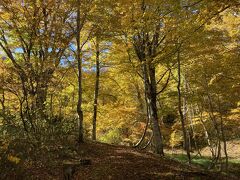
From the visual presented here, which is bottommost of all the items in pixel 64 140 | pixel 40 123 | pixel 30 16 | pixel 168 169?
pixel 168 169

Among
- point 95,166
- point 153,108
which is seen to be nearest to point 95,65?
point 153,108

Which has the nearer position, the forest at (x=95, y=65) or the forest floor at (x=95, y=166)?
the forest floor at (x=95, y=166)

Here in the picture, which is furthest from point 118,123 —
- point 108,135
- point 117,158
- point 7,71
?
point 7,71

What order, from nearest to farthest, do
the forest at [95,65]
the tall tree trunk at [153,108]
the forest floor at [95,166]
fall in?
the forest floor at [95,166], the forest at [95,65], the tall tree trunk at [153,108]

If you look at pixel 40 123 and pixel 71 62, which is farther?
pixel 71 62

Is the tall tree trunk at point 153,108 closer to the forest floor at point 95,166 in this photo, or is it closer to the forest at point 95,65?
the forest at point 95,65

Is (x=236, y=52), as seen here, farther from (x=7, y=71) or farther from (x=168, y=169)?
(x=7, y=71)

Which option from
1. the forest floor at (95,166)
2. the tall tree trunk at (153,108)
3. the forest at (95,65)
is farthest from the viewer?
the tall tree trunk at (153,108)

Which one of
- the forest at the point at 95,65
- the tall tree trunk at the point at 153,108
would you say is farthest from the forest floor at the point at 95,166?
the tall tree trunk at the point at 153,108

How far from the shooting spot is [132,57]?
567 inches

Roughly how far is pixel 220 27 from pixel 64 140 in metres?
9.44

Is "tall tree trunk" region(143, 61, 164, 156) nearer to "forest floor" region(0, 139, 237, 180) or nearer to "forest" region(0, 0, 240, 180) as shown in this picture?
"forest" region(0, 0, 240, 180)

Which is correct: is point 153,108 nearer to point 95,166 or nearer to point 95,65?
point 95,166

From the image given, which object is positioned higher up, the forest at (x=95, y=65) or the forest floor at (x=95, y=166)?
the forest at (x=95, y=65)
